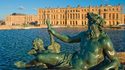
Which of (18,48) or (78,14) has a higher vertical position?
(78,14)

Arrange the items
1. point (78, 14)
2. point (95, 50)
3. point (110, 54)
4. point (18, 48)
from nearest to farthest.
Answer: point (110, 54), point (95, 50), point (18, 48), point (78, 14)

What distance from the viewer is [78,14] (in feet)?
485

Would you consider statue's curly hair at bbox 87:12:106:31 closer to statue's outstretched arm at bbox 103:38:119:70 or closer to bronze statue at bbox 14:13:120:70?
bronze statue at bbox 14:13:120:70

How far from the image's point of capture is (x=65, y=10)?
155m

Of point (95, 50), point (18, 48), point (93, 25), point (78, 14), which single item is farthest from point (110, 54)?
point (78, 14)

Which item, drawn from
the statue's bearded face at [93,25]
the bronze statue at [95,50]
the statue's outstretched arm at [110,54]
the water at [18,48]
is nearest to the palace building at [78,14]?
the water at [18,48]

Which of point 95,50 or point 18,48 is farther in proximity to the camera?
point 18,48

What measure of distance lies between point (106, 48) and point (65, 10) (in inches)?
5907

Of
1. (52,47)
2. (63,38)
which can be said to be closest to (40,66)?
(52,47)

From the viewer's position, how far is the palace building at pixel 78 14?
14088cm

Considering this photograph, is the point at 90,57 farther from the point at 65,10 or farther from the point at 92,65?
the point at 65,10

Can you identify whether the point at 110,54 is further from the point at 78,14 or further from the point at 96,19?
the point at 78,14

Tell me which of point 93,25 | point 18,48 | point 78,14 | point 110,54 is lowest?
point 18,48

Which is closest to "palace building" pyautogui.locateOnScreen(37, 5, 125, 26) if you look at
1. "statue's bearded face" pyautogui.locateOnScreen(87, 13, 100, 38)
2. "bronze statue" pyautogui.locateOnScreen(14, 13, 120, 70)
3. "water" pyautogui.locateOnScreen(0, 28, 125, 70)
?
"water" pyautogui.locateOnScreen(0, 28, 125, 70)
